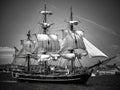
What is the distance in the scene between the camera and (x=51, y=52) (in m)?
109

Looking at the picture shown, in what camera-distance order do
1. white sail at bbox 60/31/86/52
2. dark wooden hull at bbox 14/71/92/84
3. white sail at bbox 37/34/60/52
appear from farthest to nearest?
white sail at bbox 37/34/60/52 < white sail at bbox 60/31/86/52 < dark wooden hull at bbox 14/71/92/84

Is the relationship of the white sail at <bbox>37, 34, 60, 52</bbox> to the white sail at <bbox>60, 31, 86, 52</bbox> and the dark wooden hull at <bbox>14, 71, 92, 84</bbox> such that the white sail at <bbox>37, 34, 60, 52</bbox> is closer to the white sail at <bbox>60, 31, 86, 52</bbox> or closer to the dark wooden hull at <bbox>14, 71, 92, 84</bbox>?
the white sail at <bbox>60, 31, 86, 52</bbox>

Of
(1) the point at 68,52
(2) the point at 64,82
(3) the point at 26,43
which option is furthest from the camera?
(3) the point at 26,43

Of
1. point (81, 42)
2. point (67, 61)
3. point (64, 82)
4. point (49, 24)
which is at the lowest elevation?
point (64, 82)

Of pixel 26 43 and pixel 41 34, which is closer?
pixel 41 34

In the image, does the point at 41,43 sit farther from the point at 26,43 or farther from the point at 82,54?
the point at 82,54

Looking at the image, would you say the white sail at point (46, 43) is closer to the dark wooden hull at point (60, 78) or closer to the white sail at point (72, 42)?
the white sail at point (72, 42)

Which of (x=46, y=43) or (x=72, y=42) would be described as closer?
(x=72, y=42)

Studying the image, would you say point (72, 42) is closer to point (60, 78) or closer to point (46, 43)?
point (46, 43)

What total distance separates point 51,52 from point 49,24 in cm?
1211

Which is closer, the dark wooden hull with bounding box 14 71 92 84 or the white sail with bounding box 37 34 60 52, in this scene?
the dark wooden hull with bounding box 14 71 92 84

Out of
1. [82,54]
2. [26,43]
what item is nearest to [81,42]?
[82,54]

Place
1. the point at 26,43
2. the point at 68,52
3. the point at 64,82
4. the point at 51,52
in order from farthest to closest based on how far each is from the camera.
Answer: the point at 26,43 < the point at 51,52 < the point at 68,52 < the point at 64,82

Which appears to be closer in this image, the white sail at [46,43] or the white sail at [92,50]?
the white sail at [92,50]
